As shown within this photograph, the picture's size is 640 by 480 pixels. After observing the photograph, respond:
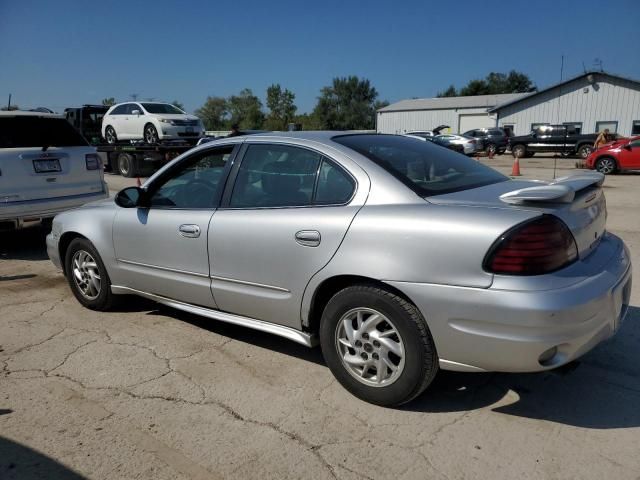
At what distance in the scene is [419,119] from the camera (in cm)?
5375

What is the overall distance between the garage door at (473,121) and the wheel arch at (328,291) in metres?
49.5


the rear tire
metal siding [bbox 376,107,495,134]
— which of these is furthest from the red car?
metal siding [bbox 376,107,495,134]

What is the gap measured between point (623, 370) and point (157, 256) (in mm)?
3365

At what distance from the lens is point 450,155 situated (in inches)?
153

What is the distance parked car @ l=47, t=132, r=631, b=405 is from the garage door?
49015 millimetres

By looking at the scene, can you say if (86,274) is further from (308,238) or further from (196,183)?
(308,238)

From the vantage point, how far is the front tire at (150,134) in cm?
1698

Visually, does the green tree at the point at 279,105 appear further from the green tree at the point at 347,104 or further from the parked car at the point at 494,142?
the parked car at the point at 494,142

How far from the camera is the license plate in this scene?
22.3 feet

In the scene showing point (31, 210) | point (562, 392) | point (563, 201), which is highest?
point (563, 201)

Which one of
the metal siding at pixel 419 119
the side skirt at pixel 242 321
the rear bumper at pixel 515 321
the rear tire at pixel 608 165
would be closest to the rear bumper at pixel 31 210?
the side skirt at pixel 242 321

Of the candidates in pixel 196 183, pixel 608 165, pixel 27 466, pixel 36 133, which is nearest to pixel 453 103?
A: pixel 608 165

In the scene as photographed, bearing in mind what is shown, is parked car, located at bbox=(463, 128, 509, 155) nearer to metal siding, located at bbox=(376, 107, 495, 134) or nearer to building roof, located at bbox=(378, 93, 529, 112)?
building roof, located at bbox=(378, 93, 529, 112)

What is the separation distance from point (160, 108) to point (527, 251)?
55.1ft
